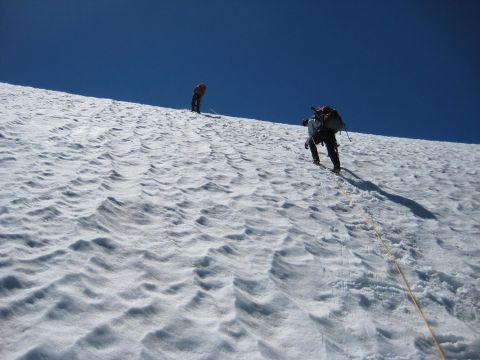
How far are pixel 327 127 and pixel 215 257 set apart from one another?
5.73m

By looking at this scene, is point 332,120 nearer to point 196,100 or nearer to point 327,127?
point 327,127

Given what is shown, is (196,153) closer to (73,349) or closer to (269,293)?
(269,293)

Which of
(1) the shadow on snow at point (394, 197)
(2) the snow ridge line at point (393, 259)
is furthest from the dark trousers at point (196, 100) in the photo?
(2) the snow ridge line at point (393, 259)

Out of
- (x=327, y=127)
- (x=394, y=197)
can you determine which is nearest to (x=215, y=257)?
(x=394, y=197)

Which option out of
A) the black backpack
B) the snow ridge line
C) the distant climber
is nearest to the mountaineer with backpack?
the black backpack

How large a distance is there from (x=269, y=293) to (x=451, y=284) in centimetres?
231

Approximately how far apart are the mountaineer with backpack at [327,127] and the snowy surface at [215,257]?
852mm

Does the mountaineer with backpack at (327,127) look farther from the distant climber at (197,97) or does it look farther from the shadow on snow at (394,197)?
the distant climber at (197,97)

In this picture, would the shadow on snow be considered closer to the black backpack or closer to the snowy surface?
the snowy surface

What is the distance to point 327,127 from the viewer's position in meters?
8.91

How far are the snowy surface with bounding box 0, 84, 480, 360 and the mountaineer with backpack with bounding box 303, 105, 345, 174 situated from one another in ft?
2.80

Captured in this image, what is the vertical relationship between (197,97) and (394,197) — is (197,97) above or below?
above

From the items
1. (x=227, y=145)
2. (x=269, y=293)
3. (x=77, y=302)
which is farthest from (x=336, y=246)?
(x=227, y=145)

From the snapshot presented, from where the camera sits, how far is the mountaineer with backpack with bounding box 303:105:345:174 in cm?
887
